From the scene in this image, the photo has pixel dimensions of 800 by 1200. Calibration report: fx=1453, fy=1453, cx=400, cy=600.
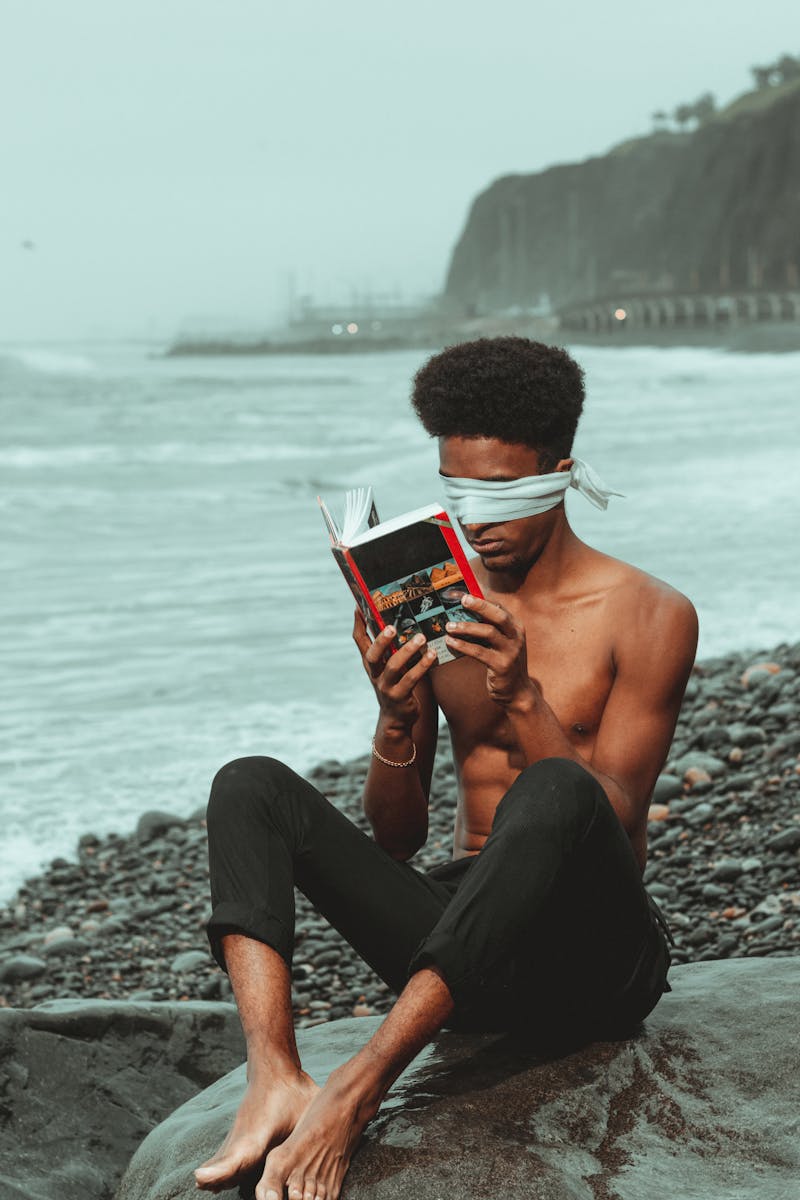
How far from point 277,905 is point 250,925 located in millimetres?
81

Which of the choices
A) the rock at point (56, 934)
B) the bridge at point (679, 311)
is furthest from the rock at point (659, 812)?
the bridge at point (679, 311)

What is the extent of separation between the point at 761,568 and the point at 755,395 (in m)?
28.0

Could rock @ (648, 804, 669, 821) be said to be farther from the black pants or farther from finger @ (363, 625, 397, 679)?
finger @ (363, 625, 397, 679)

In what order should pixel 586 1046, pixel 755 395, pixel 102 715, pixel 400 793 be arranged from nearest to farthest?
pixel 586 1046, pixel 400 793, pixel 102 715, pixel 755 395

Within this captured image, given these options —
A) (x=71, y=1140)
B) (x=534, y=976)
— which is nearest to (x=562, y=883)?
(x=534, y=976)

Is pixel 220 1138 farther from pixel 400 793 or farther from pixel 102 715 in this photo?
pixel 102 715

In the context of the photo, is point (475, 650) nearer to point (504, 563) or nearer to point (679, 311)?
point (504, 563)

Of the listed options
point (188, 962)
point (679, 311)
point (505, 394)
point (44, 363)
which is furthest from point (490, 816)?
point (679, 311)

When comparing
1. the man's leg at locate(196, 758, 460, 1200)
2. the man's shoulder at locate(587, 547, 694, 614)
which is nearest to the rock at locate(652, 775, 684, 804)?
the man's shoulder at locate(587, 547, 694, 614)

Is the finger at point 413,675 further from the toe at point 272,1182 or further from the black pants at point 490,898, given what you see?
the toe at point 272,1182

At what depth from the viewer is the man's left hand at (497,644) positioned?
3.01 m

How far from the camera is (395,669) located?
10.2 ft

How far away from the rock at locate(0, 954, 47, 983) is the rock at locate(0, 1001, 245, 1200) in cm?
177

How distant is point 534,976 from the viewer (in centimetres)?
298
